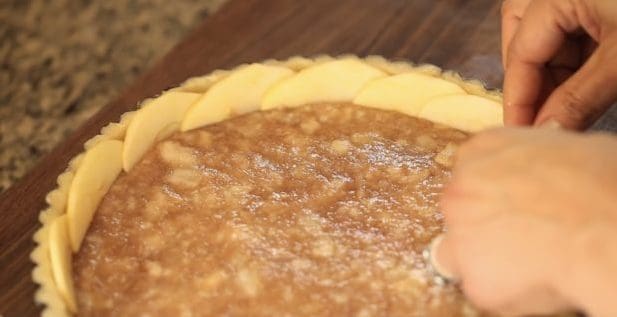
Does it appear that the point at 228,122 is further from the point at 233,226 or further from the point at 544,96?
the point at 544,96

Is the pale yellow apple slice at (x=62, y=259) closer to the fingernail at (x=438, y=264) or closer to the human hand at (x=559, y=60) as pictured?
the fingernail at (x=438, y=264)

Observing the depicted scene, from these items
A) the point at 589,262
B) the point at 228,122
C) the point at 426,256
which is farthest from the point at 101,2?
the point at 589,262

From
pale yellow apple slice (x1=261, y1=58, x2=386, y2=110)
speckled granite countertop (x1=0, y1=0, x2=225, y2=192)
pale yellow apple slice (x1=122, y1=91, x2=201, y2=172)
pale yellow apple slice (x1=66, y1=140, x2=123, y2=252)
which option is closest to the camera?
pale yellow apple slice (x1=66, y1=140, x2=123, y2=252)

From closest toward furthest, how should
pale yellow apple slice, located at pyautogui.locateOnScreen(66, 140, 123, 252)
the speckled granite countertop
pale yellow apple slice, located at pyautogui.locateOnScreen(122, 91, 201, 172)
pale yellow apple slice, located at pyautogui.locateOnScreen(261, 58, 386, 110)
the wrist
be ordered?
the wrist
pale yellow apple slice, located at pyautogui.locateOnScreen(66, 140, 123, 252)
pale yellow apple slice, located at pyautogui.locateOnScreen(122, 91, 201, 172)
pale yellow apple slice, located at pyautogui.locateOnScreen(261, 58, 386, 110)
the speckled granite countertop

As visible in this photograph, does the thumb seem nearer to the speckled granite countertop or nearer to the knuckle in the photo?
the knuckle

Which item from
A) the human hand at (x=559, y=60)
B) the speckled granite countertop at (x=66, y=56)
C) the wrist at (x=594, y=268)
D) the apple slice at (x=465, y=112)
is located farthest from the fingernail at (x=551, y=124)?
the speckled granite countertop at (x=66, y=56)

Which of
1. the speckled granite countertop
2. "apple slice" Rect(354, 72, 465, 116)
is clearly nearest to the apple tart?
"apple slice" Rect(354, 72, 465, 116)

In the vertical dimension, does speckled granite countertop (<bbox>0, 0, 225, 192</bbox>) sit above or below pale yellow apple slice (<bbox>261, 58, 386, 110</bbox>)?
below
